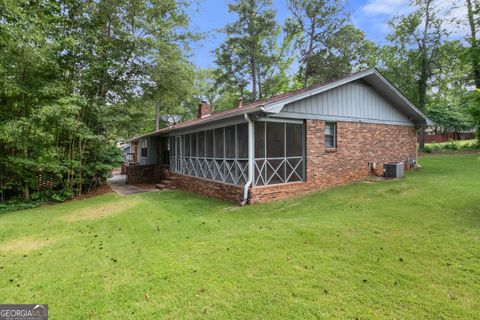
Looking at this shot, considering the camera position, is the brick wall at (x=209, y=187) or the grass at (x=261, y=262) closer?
the grass at (x=261, y=262)

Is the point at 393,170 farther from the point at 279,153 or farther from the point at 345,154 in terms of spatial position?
the point at 279,153

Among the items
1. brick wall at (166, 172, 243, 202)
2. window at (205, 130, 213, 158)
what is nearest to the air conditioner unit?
brick wall at (166, 172, 243, 202)

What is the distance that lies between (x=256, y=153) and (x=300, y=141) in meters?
1.60

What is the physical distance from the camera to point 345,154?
32.0 ft

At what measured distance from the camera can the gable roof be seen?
7.30 meters

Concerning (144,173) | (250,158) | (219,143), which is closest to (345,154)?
(250,158)

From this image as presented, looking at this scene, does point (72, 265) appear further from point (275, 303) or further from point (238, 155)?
point (238, 155)

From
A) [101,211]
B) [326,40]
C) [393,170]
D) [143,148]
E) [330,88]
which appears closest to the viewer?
[101,211]

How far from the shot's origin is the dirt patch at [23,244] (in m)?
4.97

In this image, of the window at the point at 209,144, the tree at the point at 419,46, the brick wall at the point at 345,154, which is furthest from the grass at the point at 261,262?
the tree at the point at 419,46

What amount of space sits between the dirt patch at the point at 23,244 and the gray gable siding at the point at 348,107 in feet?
21.7

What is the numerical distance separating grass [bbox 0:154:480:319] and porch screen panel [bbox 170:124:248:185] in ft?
6.87

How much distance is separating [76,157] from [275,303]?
35.9 feet

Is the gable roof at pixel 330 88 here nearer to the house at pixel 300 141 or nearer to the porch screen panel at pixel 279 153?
the house at pixel 300 141
